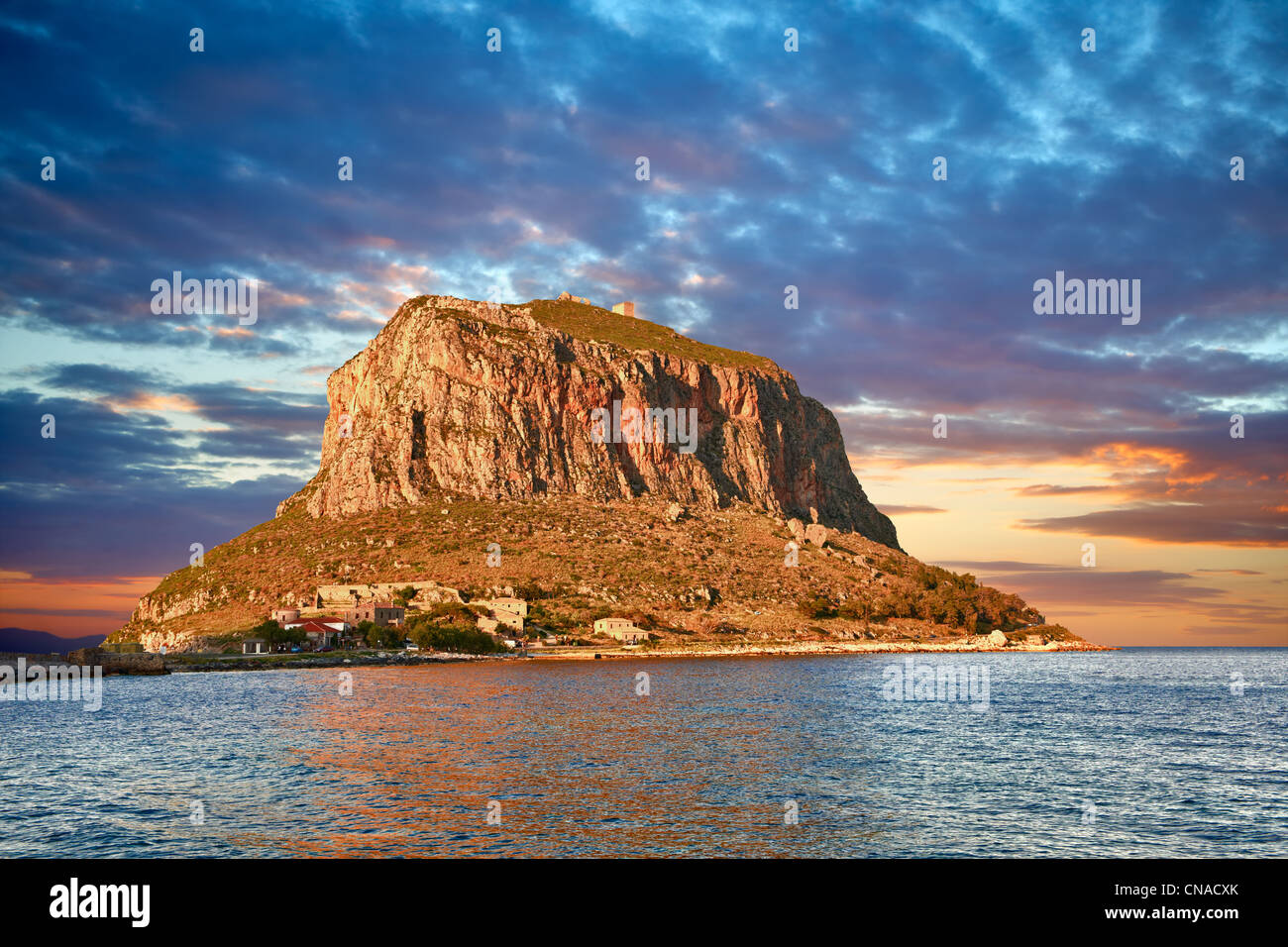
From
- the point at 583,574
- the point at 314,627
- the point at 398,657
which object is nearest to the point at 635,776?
the point at 398,657

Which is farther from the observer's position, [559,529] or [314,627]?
[559,529]

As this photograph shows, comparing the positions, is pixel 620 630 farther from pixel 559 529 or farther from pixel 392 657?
pixel 392 657

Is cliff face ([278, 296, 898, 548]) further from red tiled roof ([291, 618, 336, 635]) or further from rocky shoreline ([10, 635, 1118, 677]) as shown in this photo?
rocky shoreline ([10, 635, 1118, 677])

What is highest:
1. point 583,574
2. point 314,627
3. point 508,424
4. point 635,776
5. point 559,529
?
point 508,424

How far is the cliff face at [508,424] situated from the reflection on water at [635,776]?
90.3 m

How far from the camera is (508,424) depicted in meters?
163

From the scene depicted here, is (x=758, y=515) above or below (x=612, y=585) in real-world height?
above

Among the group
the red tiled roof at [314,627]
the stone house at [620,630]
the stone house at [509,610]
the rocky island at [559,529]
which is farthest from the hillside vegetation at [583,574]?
the red tiled roof at [314,627]

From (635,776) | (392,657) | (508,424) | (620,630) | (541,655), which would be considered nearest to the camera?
(635,776)

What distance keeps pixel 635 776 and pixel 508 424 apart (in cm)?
13314
